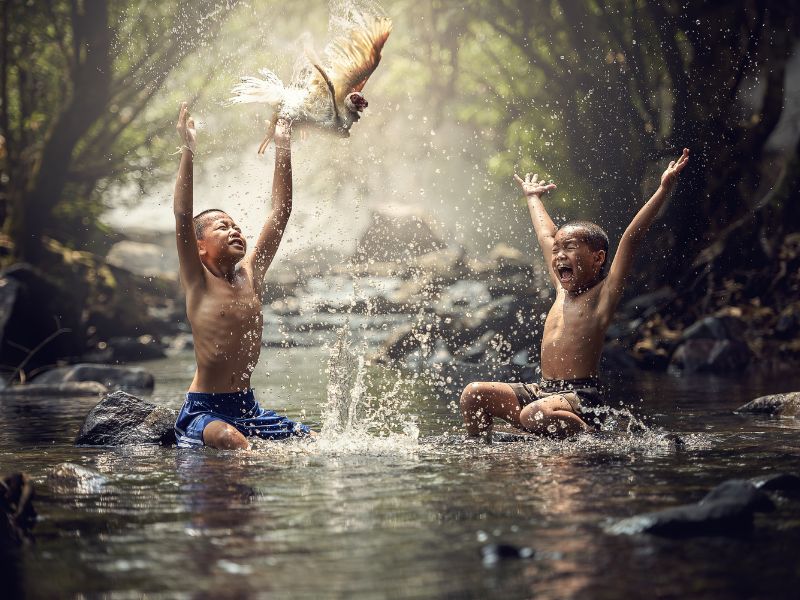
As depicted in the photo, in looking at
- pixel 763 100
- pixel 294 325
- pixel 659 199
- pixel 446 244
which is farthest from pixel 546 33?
pixel 446 244

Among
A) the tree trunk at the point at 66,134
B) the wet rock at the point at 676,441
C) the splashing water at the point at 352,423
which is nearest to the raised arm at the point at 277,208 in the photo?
the splashing water at the point at 352,423

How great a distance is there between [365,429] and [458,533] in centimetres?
322

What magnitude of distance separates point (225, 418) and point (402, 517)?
8.46 ft

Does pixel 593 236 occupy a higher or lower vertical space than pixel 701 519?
higher

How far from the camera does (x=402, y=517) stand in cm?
428

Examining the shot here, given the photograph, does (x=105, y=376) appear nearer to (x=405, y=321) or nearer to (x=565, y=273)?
(x=565, y=273)

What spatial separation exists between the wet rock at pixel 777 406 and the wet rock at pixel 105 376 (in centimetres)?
616

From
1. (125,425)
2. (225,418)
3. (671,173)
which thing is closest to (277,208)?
(225,418)

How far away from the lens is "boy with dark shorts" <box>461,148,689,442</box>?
261 inches

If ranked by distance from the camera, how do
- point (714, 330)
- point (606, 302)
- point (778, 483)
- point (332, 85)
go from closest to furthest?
point (778, 483) → point (332, 85) → point (606, 302) → point (714, 330)

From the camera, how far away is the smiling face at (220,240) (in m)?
6.71

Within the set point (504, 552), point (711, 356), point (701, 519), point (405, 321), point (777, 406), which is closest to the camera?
point (504, 552)

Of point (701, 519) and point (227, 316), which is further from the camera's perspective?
point (227, 316)

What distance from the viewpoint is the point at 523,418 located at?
260 inches
